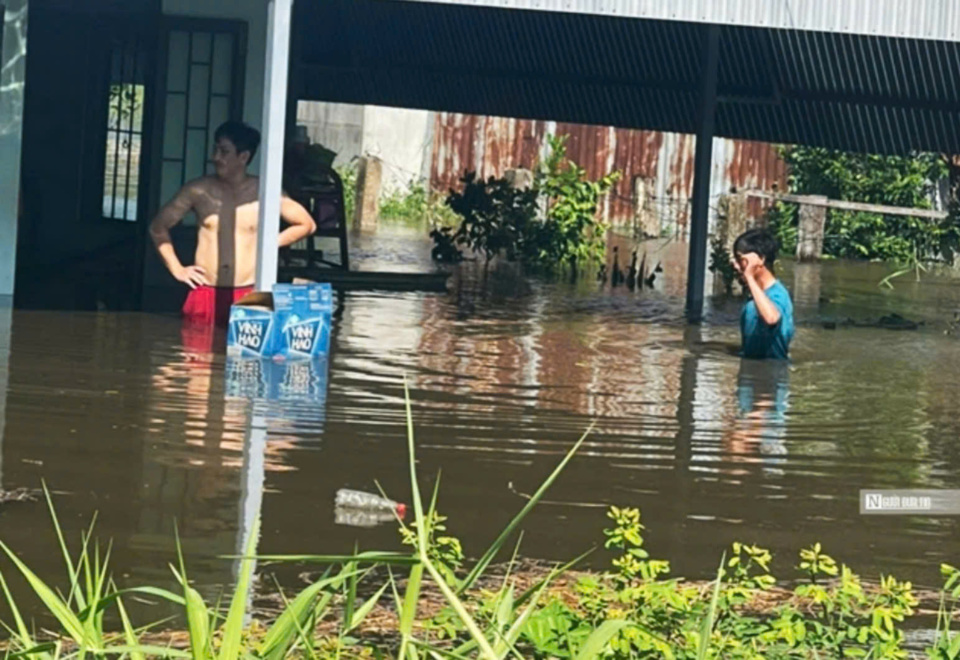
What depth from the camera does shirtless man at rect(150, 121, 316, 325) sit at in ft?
42.2

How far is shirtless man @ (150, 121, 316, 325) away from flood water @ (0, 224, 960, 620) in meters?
0.33

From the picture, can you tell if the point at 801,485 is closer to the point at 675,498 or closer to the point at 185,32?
the point at 675,498

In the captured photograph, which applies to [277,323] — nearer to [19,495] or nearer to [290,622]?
[19,495]

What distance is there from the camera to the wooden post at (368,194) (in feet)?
85.4

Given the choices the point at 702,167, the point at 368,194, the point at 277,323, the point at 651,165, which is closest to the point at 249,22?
the point at 702,167

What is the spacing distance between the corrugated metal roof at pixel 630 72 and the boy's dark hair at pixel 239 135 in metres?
4.57

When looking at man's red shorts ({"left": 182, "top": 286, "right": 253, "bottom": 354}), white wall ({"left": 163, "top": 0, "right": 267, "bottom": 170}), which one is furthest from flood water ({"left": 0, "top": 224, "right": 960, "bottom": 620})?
white wall ({"left": 163, "top": 0, "right": 267, "bottom": 170})

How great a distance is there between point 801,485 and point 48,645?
4.73m

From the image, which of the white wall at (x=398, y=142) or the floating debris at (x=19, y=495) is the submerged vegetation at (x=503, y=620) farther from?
the white wall at (x=398, y=142)

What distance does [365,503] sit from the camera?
7422 mm

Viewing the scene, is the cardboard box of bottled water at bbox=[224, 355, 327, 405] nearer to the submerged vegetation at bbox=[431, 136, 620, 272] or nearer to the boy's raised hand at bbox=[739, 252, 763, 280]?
the boy's raised hand at bbox=[739, 252, 763, 280]

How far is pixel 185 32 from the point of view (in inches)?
597

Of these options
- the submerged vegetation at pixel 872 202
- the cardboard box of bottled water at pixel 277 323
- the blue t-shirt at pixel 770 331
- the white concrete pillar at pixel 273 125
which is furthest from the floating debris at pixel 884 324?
the submerged vegetation at pixel 872 202

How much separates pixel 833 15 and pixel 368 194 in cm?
1390
